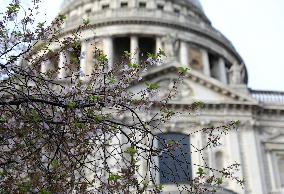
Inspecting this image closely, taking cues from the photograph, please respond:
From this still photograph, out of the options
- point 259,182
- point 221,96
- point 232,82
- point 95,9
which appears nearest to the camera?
point 259,182

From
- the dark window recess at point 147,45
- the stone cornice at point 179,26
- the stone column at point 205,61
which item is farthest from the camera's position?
the dark window recess at point 147,45

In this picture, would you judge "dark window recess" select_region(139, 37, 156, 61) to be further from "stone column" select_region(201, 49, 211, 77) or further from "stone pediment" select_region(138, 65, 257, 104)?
"stone pediment" select_region(138, 65, 257, 104)

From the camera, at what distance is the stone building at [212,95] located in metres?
26.6

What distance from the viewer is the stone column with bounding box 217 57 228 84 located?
4201 centimetres

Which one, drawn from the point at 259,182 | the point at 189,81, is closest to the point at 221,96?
the point at 189,81

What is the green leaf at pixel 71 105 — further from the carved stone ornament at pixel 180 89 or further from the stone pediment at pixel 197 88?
the carved stone ornament at pixel 180 89

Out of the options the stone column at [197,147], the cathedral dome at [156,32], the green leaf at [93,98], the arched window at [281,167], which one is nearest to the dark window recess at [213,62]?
the cathedral dome at [156,32]

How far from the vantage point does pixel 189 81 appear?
28.8m

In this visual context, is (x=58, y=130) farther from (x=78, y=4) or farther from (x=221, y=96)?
(x=78, y=4)

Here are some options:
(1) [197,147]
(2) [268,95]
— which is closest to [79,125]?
(1) [197,147]

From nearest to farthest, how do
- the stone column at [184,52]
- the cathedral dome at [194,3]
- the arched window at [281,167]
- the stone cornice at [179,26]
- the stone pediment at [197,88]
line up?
1. the arched window at [281,167]
2. the stone pediment at [197,88]
3. the stone column at [184,52]
4. the stone cornice at [179,26]
5. the cathedral dome at [194,3]

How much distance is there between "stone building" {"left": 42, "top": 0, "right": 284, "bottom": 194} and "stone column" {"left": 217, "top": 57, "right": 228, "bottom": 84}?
11cm

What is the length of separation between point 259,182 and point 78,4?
1090 inches

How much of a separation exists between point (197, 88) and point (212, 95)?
32.9 inches
